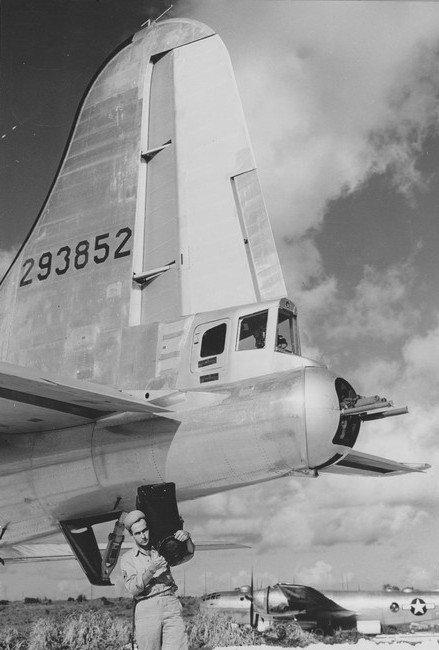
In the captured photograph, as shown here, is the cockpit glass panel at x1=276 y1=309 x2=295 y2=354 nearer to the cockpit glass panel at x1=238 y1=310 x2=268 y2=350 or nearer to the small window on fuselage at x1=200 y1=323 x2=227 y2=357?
the cockpit glass panel at x1=238 y1=310 x2=268 y2=350

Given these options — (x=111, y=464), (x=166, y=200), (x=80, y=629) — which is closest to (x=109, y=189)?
(x=166, y=200)

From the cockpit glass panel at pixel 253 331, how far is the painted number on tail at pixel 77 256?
243 centimetres

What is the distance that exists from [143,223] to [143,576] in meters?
5.96

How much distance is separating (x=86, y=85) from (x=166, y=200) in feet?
10.8

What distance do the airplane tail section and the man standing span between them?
142 inches

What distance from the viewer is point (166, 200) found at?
31.9 feet

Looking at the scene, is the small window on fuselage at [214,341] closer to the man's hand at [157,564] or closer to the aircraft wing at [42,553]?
the man's hand at [157,564]

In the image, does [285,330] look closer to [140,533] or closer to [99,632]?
[140,533]

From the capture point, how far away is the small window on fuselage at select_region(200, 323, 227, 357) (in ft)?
26.0

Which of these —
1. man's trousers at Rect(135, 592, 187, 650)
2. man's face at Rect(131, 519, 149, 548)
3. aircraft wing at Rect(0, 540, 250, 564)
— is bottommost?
man's trousers at Rect(135, 592, 187, 650)

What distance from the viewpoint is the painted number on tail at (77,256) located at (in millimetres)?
9523

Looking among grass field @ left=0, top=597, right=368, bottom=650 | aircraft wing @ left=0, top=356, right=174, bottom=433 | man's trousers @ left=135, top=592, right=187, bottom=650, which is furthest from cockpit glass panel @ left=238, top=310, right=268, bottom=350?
grass field @ left=0, top=597, right=368, bottom=650

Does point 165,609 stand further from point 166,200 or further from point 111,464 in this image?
point 166,200

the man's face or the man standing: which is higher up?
Result: the man's face
